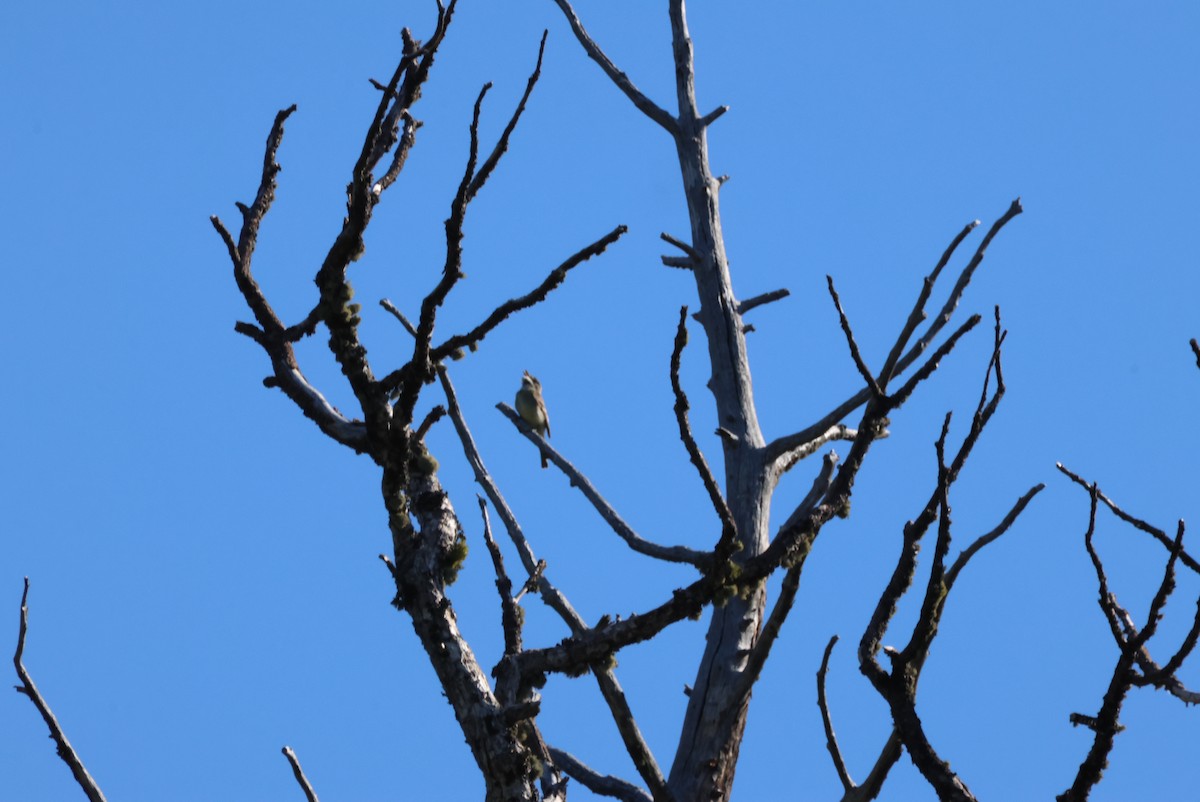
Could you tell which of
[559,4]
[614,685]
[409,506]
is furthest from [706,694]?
[559,4]

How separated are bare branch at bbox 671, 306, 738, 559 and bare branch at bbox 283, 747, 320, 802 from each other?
1489 mm

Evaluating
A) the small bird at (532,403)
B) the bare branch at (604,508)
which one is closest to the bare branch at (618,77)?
the bare branch at (604,508)

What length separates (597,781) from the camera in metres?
6.77

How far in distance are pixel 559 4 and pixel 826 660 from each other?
562 cm

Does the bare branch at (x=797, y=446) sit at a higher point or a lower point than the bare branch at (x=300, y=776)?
higher

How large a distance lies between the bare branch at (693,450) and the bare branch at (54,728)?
2065 millimetres

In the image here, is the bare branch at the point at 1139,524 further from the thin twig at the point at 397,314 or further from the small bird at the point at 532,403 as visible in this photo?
the small bird at the point at 532,403

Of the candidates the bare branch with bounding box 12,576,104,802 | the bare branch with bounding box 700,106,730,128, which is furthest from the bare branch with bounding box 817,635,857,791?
the bare branch with bounding box 700,106,730,128

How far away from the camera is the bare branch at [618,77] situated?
8492 millimetres

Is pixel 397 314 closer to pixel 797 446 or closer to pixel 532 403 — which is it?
pixel 797 446

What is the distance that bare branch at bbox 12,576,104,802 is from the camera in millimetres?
4156

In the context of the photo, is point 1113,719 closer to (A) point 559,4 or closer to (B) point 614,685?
(B) point 614,685

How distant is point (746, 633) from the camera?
6.93 m

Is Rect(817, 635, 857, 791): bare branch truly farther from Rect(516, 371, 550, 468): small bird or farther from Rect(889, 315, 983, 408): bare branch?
Rect(516, 371, 550, 468): small bird
